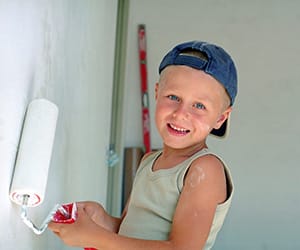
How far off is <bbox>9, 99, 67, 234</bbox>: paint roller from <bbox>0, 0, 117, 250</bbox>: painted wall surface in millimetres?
14

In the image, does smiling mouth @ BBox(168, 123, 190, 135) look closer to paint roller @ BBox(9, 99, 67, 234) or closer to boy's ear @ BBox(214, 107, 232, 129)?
boy's ear @ BBox(214, 107, 232, 129)

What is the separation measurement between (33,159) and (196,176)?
284 millimetres

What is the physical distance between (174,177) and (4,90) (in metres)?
0.35

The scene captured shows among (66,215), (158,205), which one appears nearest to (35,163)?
(66,215)

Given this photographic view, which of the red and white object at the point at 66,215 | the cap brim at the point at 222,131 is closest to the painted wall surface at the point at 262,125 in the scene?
the cap brim at the point at 222,131

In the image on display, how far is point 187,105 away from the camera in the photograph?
3.14 ft

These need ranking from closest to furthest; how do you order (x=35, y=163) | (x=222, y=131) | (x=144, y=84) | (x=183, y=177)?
(x=35, y=163) < (x=183, y=177) < (x=222, y=131) < (x=144, y=84)

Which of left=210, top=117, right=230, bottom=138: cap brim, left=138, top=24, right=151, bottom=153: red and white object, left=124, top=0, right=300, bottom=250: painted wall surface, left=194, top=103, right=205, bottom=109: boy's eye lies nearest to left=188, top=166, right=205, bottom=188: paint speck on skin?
left=194, top=103, right=205, bottom=109: boy's eye

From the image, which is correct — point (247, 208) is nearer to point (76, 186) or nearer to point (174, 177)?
point (76, 186)

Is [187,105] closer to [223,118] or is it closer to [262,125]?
[223,118]

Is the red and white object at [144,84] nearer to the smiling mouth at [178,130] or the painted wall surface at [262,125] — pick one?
the painted wall surface at [262,125]

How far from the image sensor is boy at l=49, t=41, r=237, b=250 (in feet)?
2.85

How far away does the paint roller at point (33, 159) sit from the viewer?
81 centimetres

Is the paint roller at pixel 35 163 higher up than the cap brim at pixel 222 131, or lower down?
lower down
